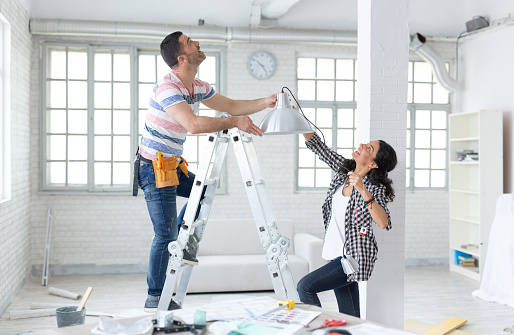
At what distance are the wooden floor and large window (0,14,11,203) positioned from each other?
4.16 feet

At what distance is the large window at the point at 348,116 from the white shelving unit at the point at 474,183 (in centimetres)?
57

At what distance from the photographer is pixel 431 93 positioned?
891 cm

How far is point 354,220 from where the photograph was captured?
3.97 meters

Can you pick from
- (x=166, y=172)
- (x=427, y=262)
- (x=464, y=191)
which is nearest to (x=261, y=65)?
(x=464, y=191)

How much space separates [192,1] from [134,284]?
3785 millimetres

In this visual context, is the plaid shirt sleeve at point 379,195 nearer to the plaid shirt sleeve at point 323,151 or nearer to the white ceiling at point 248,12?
the plaid shirt sleeve at point 323,151

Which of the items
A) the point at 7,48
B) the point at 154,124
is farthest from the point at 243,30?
the point at 154,124

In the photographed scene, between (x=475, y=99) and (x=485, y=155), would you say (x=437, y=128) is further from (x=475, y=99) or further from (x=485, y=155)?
(x=485, y=155)

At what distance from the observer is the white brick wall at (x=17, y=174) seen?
6.07 metres

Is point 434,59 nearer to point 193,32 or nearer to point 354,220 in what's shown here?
point 193,32

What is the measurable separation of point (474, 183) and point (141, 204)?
180 inches

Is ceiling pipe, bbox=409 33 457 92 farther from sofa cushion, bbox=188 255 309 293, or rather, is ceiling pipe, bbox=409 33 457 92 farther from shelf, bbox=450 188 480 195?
sofa cushion, bbox=188 255 309 293

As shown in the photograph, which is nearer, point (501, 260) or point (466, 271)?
point (501, 260)

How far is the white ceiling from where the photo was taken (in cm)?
781
